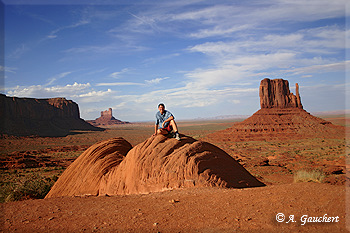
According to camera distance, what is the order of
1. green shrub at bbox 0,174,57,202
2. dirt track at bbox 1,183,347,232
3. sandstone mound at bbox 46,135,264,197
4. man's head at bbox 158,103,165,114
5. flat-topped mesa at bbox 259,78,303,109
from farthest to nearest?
flat-topped mesa at bbox 259,78,303,109
green shrub at bbox 0,174,57,202
man's head at bbox 158,103,165,114
sandstone mound at bbox 46,135,264,197
dirt track at bbox 1,183,347,232

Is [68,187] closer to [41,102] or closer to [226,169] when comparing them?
[226,169]

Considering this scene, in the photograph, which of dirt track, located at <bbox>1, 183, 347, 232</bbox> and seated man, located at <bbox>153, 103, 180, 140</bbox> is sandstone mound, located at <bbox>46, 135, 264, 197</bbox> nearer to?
seated man, located at <bbox>153, 103, 180, 140</bbox>

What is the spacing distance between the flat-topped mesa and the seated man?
61.2 metres

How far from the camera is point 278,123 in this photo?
54031mm

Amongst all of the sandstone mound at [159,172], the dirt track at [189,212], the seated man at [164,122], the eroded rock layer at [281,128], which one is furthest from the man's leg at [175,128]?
the eroded rock layer at [281,128]

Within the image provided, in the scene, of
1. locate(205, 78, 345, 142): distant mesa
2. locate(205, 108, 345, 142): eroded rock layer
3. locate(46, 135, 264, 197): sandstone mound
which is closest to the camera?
locate(46, 135, 264, 197): sandstone mound

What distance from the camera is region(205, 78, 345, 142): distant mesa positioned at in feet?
162

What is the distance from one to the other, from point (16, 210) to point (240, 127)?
179ft

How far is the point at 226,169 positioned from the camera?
8.61 m

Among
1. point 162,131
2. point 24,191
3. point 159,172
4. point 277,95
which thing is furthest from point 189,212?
point 277,95

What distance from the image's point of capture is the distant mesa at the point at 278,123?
162 feet

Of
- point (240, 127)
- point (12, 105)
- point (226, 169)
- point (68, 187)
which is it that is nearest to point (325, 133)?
point (240, 127)

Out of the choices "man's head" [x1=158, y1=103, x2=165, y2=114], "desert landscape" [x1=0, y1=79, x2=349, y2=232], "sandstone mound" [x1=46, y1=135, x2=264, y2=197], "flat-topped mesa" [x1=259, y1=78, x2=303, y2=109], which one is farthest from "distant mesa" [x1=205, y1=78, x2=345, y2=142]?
"man's head" [x1=158, y1=103, x2=165, y2=114]

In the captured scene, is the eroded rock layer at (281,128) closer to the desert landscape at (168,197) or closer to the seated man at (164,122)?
the desert landscape at (168,197)
